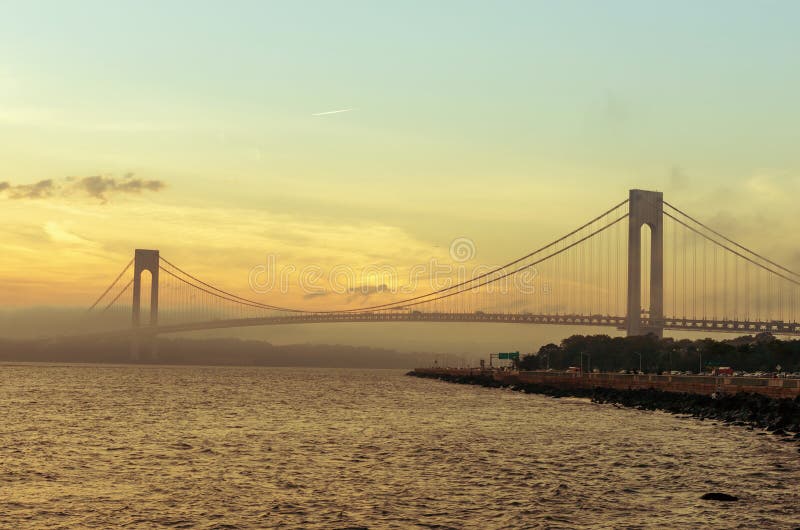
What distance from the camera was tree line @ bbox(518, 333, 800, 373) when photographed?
4902 inches

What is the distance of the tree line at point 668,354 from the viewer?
124 meters

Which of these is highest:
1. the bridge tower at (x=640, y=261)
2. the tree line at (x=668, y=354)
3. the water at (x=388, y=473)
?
the bridge tower at (x=640, y=261)

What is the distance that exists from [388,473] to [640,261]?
370 feet

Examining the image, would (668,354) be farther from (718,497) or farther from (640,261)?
(718,497)

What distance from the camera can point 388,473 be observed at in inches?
1357

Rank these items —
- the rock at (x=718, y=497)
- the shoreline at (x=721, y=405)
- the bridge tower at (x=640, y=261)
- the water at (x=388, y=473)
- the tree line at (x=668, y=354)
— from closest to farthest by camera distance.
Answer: the water at (x=388, y=473), the rock at (x=718, y=497), the shoreline at (x=721, y=405), the tree line at (x=668, y=354), the bridge tower at (x=640, y=261)

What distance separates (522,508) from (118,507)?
1077cm

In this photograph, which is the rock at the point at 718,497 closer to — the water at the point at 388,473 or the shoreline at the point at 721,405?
the water at the point at 388,473

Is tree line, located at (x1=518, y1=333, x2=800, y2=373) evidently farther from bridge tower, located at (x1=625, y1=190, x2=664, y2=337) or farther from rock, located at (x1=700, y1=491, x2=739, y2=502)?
rock, located at (x1=700, y1=491, x2=739, y2=502)

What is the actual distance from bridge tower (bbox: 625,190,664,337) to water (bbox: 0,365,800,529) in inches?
3035

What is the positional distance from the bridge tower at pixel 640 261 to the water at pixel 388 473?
77096mm

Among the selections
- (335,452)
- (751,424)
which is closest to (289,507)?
(335,452)

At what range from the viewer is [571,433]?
5169 centimetres

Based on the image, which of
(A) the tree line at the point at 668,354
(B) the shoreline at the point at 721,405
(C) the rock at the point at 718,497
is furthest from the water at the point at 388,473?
(A) the tree line at the point at 668,354
